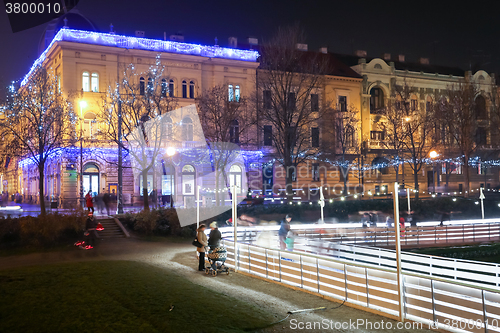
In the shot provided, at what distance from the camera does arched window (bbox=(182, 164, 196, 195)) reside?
45781mm

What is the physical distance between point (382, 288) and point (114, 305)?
6.41 meters

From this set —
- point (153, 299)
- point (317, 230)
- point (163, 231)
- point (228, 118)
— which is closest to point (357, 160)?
point (228, 118)

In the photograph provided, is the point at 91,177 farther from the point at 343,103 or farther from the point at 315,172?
the point at 343,103

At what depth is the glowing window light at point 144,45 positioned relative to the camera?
40366 mm

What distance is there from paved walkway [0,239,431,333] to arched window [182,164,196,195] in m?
22.5

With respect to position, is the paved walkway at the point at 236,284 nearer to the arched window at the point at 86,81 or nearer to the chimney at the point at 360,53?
the arched window at the point at 86,81

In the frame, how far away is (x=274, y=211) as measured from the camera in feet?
105

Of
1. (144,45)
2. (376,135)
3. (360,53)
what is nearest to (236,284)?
(144,45)

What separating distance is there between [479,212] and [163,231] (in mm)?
27192

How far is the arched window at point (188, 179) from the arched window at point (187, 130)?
300cm

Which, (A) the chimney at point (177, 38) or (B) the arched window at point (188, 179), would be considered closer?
(B) the arched window at point (188, 179)

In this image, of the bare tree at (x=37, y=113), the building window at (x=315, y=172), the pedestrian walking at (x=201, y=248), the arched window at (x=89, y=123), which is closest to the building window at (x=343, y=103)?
the building window at (x=315, y=172)

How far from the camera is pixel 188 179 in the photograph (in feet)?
151

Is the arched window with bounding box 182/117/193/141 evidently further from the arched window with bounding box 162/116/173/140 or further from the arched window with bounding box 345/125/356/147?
the arched window with bounding box 345/125/356/147
